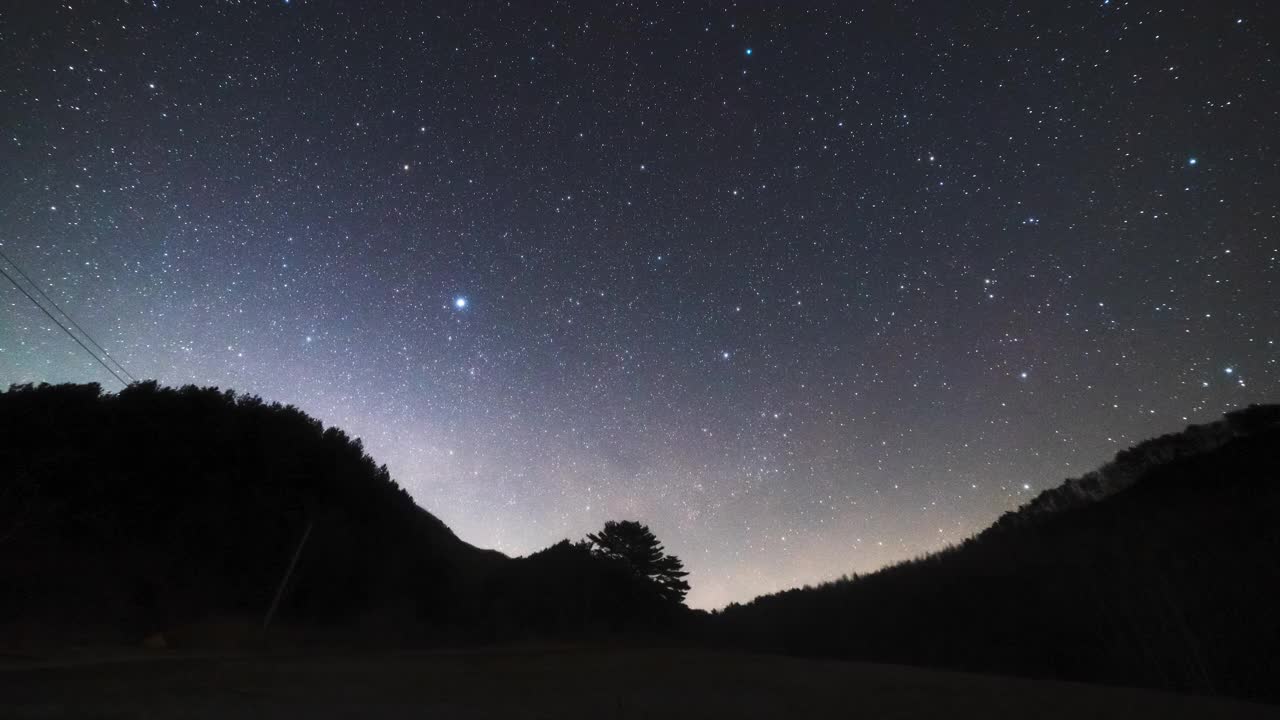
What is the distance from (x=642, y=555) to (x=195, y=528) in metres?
27.6

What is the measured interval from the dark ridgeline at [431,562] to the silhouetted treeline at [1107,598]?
44 mm

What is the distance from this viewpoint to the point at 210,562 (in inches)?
807

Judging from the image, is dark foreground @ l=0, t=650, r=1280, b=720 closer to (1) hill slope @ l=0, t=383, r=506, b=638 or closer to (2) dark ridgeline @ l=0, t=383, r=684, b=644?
(2) dark ridgeline @ l=0, t=383, r=684, b=644

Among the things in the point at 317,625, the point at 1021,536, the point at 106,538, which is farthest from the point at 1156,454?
the point at 106,538

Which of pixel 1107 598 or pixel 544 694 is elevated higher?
pixel 1107 598

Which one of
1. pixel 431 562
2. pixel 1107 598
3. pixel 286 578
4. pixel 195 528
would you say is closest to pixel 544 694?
pixel 1107 598

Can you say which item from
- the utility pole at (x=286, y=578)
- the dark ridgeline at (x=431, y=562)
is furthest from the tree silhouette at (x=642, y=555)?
the utility pole at (x=286, y=578)

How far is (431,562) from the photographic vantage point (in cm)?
3000

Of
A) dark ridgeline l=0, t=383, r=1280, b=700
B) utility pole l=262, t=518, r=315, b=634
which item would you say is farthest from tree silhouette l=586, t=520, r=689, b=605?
utility pole l=262, t=518, r=315, b=634

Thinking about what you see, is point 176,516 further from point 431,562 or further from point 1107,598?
point 1107,598

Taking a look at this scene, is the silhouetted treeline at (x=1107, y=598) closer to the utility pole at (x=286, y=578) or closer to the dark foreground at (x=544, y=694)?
the dark foreground at (x=544, y=694)

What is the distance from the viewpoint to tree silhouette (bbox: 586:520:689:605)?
40250mm

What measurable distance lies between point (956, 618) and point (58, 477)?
90.7 ft

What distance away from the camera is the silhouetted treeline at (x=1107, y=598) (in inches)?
381
